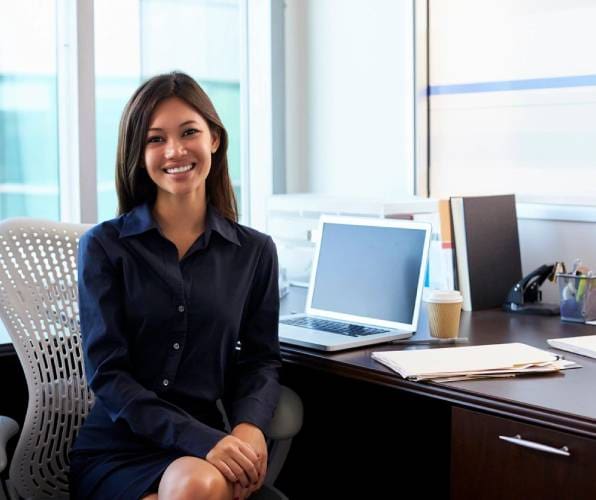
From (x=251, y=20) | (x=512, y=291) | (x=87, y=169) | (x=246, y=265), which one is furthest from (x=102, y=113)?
(x=512, y=291)

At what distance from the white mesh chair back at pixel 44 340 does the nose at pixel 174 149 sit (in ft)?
1.12

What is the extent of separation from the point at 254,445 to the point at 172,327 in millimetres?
279

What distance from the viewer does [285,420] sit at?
1.96 m

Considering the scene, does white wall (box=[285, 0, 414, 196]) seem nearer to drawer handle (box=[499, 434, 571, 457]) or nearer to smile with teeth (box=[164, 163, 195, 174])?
smile with teeth (box=[164, 163, 195, 174])

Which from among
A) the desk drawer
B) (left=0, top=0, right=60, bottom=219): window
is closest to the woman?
the desk drawer

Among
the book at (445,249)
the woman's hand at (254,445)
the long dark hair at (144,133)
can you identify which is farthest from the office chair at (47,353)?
the book at (445,249)

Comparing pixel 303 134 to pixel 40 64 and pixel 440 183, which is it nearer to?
pixel 440 183

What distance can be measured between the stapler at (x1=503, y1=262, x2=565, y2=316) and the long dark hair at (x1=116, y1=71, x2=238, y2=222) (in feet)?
2.60

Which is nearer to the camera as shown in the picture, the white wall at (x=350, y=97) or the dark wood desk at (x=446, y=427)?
the dark wood desk at (x=446, y=427)

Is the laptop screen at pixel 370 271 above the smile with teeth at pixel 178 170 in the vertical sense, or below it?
below

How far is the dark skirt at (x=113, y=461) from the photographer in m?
1.77

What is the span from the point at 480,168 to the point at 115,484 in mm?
1525

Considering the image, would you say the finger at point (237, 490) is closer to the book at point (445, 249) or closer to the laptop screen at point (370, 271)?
the laptop screen at point (370, 271)

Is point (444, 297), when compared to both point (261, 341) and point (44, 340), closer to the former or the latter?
point (261, 341)
